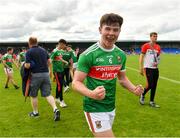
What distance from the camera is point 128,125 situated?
754cm

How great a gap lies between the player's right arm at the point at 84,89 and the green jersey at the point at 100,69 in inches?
3.0

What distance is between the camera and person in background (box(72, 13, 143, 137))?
3766mm

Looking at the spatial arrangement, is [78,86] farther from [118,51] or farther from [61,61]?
[61,61]

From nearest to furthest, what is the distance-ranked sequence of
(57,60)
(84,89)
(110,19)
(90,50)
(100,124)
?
1. (84,89)
2. (110,19)
3. (90,50)
4. (100,124)
5. (57,60)

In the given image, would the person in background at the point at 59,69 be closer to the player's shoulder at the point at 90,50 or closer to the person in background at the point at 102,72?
the person in background at the point at 102,72

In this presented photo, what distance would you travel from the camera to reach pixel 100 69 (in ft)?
12.9

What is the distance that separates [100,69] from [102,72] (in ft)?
0.17

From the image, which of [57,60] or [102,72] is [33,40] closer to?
[57,60]

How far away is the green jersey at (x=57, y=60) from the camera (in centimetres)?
1008

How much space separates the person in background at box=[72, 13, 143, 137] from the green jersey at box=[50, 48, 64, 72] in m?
6.00

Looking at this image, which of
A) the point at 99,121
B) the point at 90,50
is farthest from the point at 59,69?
the point at 90,50

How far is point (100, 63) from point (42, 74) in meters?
4.51

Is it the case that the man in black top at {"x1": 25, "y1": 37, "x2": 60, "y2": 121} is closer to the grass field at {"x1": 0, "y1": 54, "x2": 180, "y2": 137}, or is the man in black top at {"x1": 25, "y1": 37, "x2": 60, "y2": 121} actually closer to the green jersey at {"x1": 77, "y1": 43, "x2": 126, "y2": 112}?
Answer: the grass field at {"x1": 0, "y1": 54, "x2": 180, "y2": 137}

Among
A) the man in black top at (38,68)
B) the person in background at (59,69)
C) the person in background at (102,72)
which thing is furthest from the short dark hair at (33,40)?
the person in background at (102,72)
